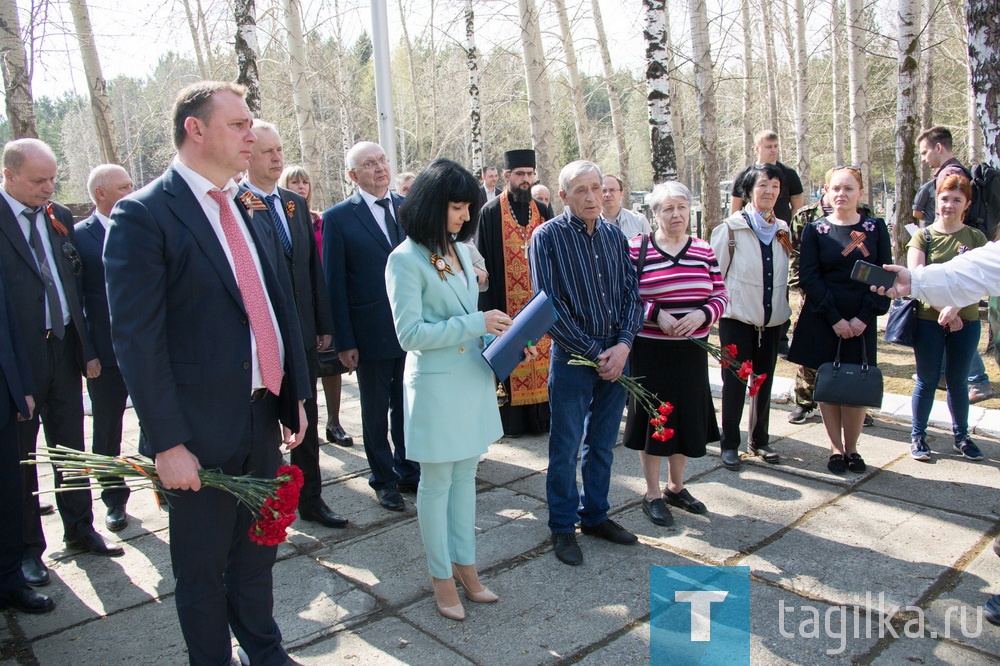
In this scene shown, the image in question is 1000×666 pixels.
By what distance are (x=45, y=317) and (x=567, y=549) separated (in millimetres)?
2903

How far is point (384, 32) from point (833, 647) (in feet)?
A: 25.2

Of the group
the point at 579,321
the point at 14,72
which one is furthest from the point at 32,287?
the point at 14,72

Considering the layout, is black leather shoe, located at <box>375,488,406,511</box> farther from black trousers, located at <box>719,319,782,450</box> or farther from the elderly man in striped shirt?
black trousers, located at <box>719,319,782,450</box>

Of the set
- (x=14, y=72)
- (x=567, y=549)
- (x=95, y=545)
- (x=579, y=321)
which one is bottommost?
(x=567, y=549)

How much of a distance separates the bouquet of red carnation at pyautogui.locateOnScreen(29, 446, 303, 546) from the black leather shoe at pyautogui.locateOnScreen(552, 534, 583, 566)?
5.43 feet

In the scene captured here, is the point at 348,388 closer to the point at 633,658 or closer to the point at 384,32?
the point at 384,32

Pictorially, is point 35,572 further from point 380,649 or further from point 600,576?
point 600,576

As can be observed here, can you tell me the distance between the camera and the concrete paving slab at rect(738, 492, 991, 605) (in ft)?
11.1

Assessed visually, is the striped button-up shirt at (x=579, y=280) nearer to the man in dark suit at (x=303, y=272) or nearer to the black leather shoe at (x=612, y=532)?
the black leather shoe at (x=612, y=532)

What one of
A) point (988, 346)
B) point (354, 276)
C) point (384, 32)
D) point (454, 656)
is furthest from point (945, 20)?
point (454, 656)

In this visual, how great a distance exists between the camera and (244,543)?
2.69m

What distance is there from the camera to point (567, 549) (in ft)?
12.3

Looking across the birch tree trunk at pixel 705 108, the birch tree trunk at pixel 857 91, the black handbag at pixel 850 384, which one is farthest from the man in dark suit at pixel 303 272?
the birch tree trunk at pixel 857 91

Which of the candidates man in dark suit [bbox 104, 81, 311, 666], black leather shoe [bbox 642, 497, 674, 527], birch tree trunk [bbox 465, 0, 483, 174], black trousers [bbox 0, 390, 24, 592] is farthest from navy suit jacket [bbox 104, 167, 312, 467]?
birch tree trunk [bbox 465, 0, 483, 174]
